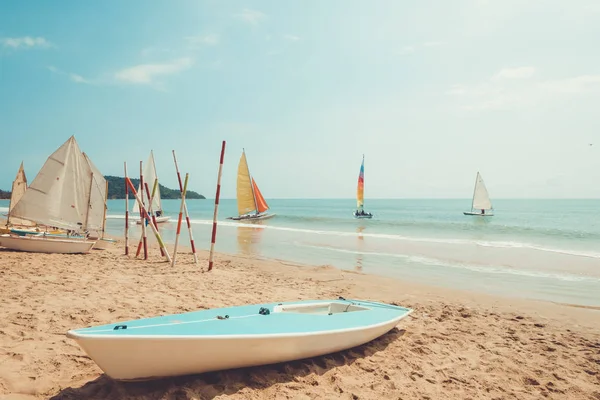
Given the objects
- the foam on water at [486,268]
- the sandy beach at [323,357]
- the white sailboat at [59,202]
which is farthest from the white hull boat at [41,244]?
the foam on water at [486,268]

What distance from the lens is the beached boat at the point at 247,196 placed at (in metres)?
38.8

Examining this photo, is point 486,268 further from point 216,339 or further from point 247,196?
point 247,196

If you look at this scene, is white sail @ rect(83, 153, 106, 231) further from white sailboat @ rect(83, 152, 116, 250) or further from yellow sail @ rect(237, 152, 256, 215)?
yellow sail @ rect(237, 152, 256, 215)

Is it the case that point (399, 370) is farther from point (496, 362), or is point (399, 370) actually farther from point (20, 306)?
point (20, 306)

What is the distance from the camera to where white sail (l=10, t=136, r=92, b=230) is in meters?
12.2

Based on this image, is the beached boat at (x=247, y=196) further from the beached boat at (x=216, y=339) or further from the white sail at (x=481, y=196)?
the beached boat at (x=216, y=339)

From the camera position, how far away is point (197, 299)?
739 cm

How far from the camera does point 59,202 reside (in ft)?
41.9

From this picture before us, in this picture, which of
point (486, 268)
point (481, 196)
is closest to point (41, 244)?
point (486, 268)

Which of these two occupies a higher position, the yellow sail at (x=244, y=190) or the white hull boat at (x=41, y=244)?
the yellow sail at (x=244, y=190)

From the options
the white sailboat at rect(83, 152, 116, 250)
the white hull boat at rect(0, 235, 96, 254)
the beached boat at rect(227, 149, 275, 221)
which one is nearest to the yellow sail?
the beached boat at rect(227, 149, 275, 221)

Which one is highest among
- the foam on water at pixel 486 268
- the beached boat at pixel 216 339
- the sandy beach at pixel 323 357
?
the beached boat at pixel 216 339

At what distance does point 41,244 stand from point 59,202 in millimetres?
1559

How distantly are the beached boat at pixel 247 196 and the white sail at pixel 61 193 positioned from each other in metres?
25.2
